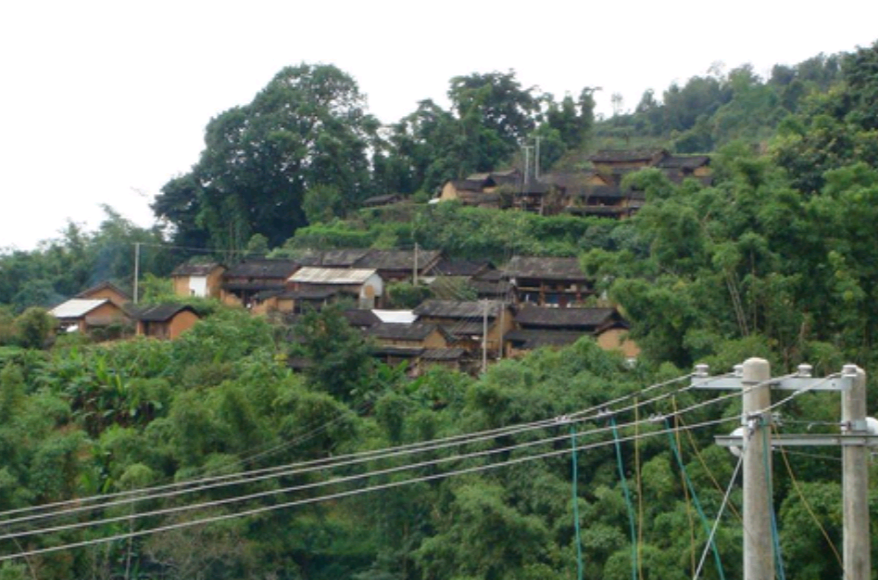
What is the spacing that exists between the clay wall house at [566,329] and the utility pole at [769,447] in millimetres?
19049

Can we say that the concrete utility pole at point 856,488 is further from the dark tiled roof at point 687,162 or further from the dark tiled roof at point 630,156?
the dark tiled roof at point 630,156

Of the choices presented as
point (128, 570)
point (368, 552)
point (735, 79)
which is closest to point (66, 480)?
point (128, 570)

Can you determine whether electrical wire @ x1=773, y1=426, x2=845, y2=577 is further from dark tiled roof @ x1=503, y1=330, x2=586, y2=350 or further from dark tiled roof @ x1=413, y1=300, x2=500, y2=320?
dark tiled roof @ x1=413, y1=300, x2=500, y2=320

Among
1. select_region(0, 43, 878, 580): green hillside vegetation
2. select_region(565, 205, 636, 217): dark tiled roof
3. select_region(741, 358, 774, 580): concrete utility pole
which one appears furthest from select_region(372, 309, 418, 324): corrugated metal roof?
select_region(741, 358, 774, 580): concrete utility pole

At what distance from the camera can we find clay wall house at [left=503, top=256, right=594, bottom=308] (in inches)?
1200

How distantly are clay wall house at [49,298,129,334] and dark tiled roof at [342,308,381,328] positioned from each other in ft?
20.1

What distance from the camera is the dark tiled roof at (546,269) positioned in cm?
3041

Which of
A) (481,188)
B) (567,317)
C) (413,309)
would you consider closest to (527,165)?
(481,188)

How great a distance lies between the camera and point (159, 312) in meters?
29.9

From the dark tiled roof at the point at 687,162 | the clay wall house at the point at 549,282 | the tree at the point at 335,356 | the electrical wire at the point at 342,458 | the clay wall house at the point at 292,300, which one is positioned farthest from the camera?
the dark tiled roof at the point at 687,162

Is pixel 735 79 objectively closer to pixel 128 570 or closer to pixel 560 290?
pixel 560 290

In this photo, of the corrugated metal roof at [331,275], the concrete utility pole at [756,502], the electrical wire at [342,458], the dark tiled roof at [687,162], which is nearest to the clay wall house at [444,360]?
the corrugated metal roof at [331,275]

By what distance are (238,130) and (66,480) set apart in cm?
2328

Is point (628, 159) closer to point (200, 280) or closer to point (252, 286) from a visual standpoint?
point (252, 286)
